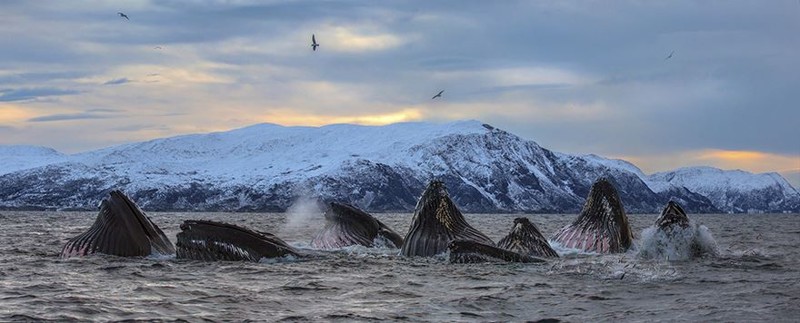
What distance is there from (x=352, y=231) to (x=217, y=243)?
5.89 m

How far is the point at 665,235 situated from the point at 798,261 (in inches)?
158

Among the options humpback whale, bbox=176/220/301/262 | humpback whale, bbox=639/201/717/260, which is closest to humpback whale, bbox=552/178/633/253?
humpback whale, bbox=639/201/717/260

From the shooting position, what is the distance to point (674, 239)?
958 inches

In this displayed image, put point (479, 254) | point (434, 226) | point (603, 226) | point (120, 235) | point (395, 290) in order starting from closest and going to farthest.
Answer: point (395, 290) → point (120, 235) → point (479, 254) → point (434, 226) → point (603, 226)

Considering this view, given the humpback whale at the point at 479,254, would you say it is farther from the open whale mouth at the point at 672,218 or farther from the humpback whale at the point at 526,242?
the open whale mouth at the point at 672,218

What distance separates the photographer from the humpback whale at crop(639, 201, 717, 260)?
23688mm

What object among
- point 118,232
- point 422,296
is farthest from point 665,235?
point 118,232

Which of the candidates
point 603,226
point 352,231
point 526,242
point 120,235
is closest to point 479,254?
point 526,242

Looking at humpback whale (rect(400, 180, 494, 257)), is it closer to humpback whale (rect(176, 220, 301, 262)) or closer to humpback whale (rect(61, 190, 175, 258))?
humpback whale (rect(176, 220, 301, 262))

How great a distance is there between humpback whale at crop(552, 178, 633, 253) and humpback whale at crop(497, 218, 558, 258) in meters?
1.95

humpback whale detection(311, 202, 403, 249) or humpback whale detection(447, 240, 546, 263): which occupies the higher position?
humpback whale detection(311, 202, 403, 249)

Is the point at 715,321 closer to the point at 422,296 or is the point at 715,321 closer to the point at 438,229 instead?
the point at 422,296

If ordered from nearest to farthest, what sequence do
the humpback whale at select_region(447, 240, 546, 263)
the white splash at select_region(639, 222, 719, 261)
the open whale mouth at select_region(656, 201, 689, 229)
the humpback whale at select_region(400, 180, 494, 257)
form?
the humpback whale at select_region(447, 240, 546, 263) → the white splash at select_region(639, 222, 719, 261) → the humpback whale at select_region(400, 180, 494, 257) → the open whale mouth at select_region(656, 201, 689, 229)

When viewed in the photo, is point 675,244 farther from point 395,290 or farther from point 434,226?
point 395,290
